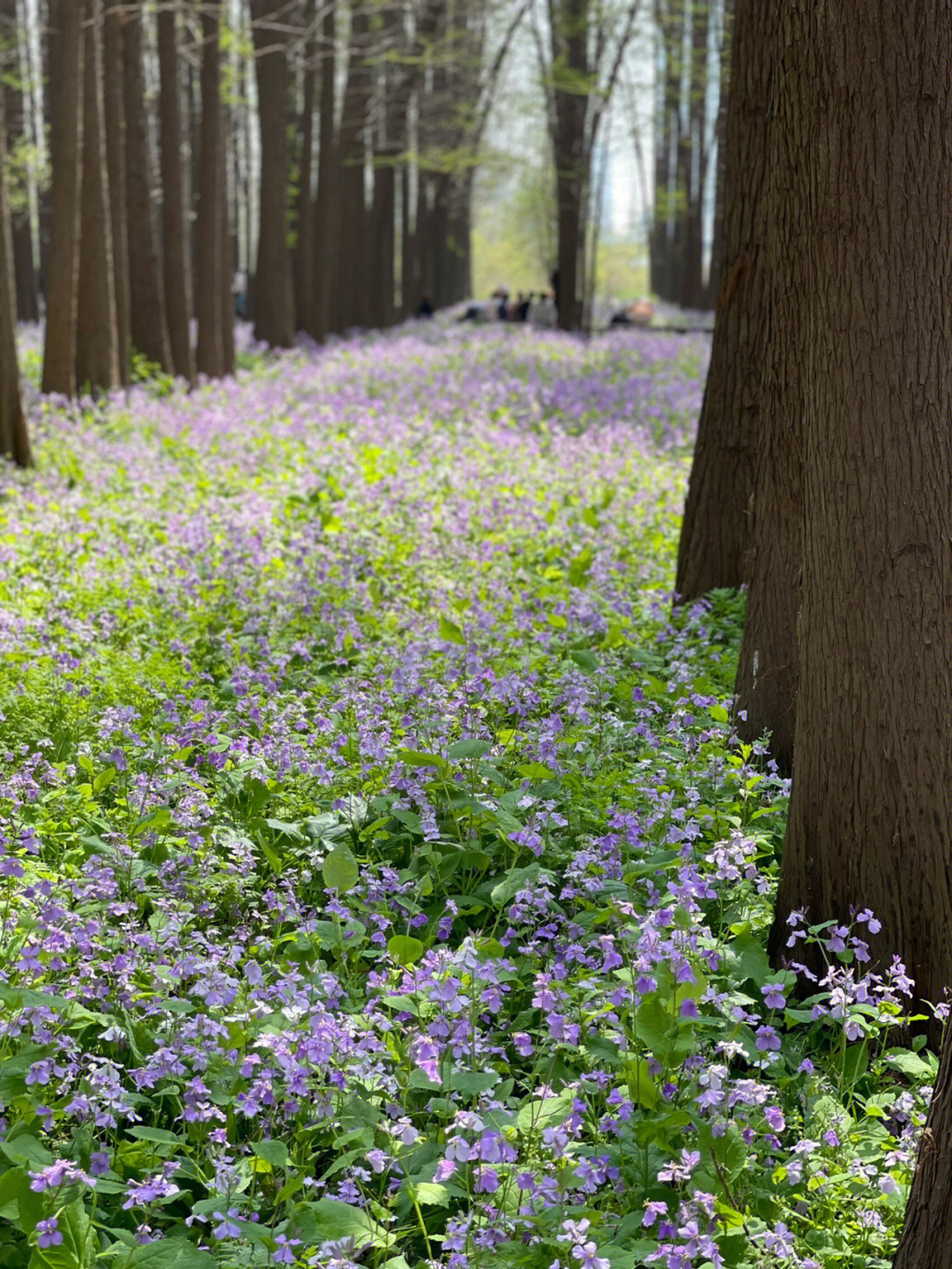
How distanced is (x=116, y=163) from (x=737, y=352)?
12.8 metres

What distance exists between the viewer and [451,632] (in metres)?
6.19

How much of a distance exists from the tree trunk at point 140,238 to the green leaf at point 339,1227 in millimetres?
16730

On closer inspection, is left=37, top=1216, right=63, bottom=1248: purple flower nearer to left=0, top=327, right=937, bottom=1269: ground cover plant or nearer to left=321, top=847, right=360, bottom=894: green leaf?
left=0, top=327, right=937, bottom=1269: ground cover plant

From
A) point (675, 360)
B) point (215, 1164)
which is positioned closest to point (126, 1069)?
point (215, 1164)

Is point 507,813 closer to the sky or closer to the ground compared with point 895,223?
closer to the ground

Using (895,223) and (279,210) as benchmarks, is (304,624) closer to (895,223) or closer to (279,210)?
(895,223)

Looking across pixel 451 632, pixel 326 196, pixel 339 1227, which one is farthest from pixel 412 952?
pixel 326 196

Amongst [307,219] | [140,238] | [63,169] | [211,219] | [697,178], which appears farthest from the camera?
[697,178]

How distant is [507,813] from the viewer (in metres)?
4.28

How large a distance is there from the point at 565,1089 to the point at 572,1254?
72 centimetres

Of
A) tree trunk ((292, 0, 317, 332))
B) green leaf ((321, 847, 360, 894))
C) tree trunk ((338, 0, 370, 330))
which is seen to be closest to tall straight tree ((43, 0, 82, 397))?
green leaf ((321, 847, 360, 894))

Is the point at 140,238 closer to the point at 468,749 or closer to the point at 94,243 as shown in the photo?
the point at 94,243

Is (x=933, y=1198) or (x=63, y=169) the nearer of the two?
(x=933, y=1198)

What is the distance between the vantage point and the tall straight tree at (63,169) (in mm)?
13211
